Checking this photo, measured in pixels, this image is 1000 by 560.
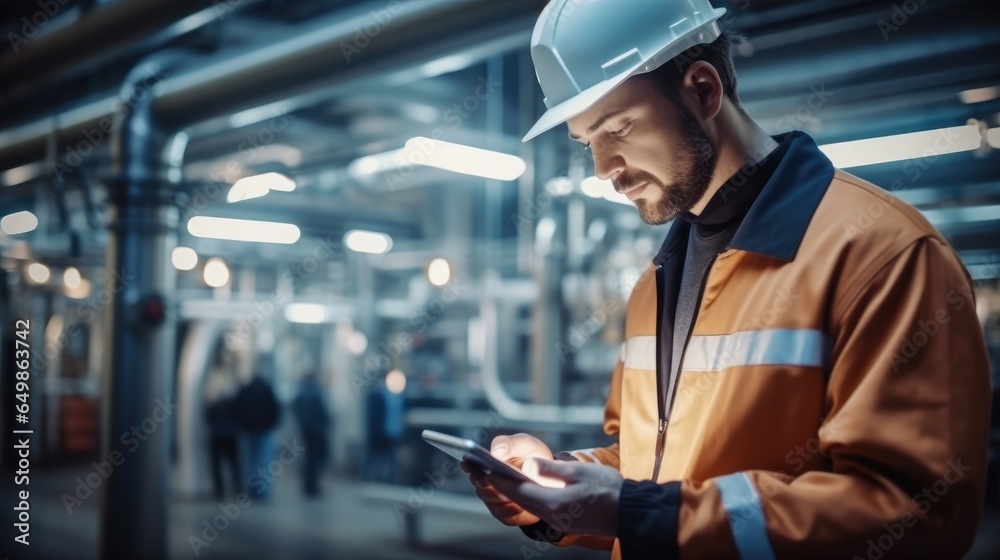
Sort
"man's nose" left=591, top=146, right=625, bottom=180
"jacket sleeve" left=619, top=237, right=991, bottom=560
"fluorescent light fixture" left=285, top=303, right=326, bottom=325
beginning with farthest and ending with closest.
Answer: "fluorescent light fixture" left=285, top=303, right=326, bottom=325 → "man's nose" left=591, top=146, right=625, bottom=180 → "jacket sleeve" left=619, top=237, right=991, bottom=560

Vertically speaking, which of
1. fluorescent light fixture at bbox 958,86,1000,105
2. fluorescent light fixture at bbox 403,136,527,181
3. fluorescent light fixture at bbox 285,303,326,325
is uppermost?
fluorescent light fixture at bbox 403,136,527,181

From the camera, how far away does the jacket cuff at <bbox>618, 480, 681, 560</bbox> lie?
3.79 ft

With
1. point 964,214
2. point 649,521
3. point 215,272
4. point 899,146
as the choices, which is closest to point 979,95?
point 899,146

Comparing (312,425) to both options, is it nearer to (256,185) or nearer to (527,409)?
(256,185)

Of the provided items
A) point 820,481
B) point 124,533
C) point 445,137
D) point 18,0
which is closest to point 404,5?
point 820,481

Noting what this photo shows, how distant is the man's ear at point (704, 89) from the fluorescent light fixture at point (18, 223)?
1120 cm

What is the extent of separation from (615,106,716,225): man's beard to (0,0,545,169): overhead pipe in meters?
1.75

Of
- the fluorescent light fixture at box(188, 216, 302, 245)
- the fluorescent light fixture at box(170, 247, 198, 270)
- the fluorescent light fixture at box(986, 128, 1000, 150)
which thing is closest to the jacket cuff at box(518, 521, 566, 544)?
Result: the fluorescent light fixture at box(986, 128, 1000, 150)

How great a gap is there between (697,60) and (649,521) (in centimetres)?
79

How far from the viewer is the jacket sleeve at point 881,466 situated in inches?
43.8

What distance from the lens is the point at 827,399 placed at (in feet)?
4.03

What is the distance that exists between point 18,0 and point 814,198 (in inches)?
283

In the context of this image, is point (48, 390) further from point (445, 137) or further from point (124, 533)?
point (124, 533)

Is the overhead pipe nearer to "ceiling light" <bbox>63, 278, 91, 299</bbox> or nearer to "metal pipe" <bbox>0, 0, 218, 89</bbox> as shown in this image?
"metal pipe" <bbox>0, 0, 218, 89</bbox>
